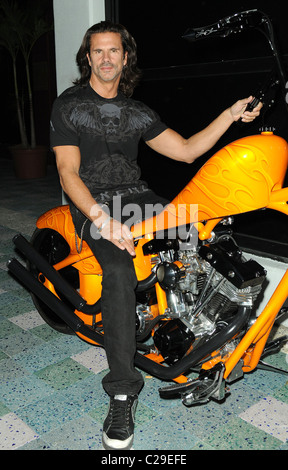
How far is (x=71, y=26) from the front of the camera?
4.44m

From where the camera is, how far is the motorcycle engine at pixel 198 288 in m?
2.04

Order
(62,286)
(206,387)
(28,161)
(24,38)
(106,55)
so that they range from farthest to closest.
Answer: (28,161), (24,38), (62,286), (106,55), (206,387)

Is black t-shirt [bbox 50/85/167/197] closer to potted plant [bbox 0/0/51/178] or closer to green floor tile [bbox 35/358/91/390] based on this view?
green floor tile [bbox 35/358/91/390]

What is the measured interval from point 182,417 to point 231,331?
627 millimetres

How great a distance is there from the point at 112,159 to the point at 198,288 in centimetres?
94

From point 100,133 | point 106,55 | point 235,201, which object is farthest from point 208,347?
point 106,55

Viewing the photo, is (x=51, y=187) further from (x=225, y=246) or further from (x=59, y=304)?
(x=225, y=246)

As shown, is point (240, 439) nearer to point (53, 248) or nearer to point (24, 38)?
point (53, 248)

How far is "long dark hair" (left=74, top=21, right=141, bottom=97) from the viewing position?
263 centimetres

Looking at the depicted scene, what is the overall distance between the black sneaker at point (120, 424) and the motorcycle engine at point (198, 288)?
0.29 meters

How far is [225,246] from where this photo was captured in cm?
213

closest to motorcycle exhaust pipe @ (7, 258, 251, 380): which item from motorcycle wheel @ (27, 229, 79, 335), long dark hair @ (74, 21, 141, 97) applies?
motorcycle wheel @ (27, 229, 79, 335)

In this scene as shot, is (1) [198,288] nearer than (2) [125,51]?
Yes

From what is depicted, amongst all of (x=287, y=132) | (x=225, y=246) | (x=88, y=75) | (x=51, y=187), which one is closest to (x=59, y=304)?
(x=225, y=246)
